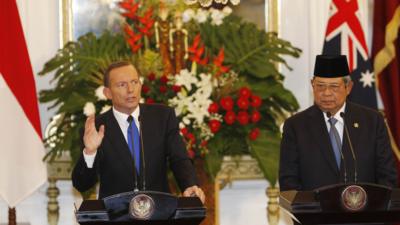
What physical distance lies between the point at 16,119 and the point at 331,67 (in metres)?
2.97

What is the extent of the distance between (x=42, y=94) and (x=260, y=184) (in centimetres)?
208

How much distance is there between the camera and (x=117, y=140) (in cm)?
462

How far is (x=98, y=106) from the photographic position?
21.6ft

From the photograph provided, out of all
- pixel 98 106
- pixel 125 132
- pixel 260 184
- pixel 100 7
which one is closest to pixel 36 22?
pixel 100 7

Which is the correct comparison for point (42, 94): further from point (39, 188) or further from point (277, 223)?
point (277, 223)

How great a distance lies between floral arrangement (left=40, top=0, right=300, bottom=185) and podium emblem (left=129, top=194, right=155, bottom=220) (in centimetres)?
248

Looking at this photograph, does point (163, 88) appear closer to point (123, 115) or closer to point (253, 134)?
point (253, 134)

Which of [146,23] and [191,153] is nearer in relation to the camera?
[191,153]

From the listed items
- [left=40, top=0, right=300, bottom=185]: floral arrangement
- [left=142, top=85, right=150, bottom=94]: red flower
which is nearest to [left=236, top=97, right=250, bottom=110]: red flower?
[left=40, top=0, right=300, bottom=185]: floral arrangement

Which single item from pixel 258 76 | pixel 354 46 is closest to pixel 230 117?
pixel 258 76

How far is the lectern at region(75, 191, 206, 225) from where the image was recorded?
377 cm

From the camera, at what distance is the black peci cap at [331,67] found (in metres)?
4.66

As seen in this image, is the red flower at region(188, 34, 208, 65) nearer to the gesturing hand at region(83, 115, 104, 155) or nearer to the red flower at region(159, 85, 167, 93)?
the red flower at region(159, 85, 167, 93)

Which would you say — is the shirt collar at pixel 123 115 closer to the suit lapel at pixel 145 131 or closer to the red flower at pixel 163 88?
the suit lapel at pixel 145 131
